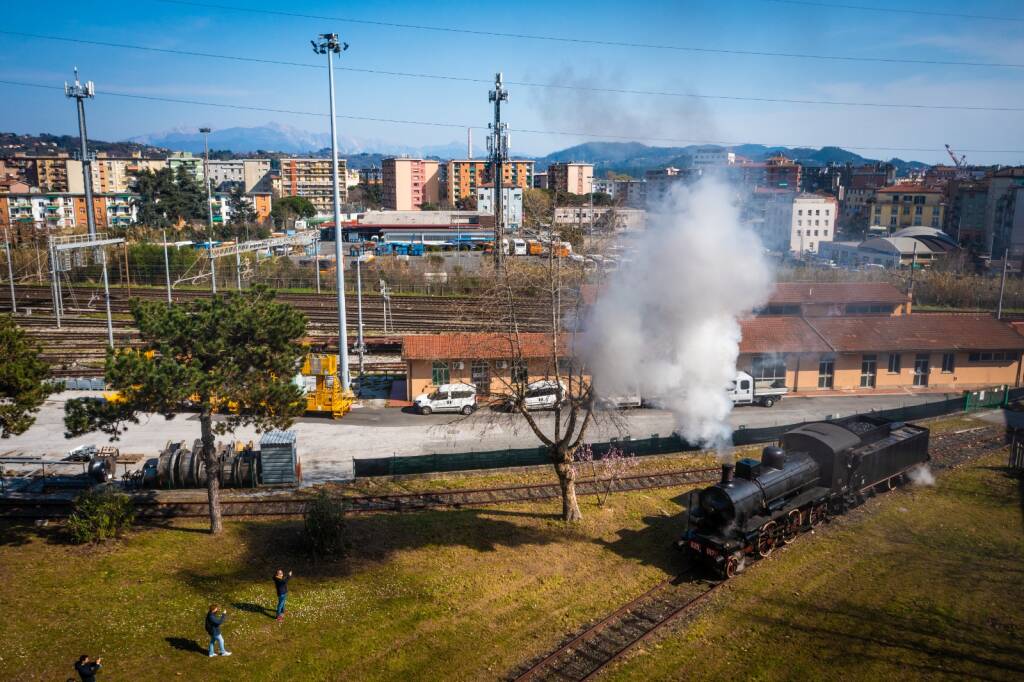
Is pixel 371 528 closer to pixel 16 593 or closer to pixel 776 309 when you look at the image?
pixel 16 593

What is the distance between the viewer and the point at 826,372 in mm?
34656

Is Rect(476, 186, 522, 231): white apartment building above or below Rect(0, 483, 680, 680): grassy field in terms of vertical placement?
above

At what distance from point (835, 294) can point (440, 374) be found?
22.5m

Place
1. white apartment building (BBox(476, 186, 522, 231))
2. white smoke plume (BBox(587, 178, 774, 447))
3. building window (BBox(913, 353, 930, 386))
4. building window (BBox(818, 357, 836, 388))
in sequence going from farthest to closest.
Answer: white apartment building (BBox(476, 186, 522, 231))
building window (BBox(913, 353, 930, 386))
building window (BBox(818, 357, 836, 388))
white smoke plume (BBox(587, 178, 774, 447))

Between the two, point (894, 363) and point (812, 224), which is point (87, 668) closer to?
point (894, 363)

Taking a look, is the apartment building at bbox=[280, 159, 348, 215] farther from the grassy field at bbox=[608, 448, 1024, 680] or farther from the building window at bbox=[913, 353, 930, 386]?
the grassy field at bbox=[608, 448, 1024, 680]

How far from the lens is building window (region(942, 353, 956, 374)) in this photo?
3569 centimetres

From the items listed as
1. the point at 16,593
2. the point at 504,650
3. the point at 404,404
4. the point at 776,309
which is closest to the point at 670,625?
the point at 504,650

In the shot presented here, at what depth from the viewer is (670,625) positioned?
48.0 feet

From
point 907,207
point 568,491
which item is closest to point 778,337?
point 568,491

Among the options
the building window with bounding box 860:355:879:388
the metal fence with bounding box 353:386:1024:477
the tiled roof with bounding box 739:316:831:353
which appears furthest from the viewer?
the building window with bounding box 860:355:879:388

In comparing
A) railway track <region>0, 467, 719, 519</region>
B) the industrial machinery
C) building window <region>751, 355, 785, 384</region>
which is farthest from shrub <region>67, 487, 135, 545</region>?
building window <region>751, 355, 785, 384</region>

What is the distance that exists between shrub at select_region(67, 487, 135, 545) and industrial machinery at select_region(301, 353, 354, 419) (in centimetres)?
1213

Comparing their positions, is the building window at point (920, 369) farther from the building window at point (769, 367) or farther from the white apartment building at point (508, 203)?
the white apartment building at point (508, 203)
